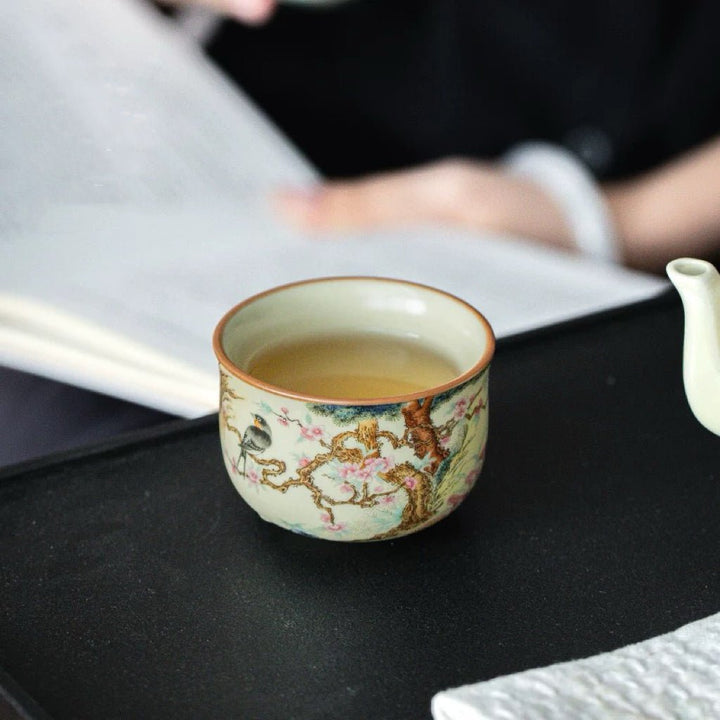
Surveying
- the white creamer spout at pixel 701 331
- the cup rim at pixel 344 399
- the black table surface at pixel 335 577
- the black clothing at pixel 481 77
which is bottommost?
the black clothing at pixel 481 77

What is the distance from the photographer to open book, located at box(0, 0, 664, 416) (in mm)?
501

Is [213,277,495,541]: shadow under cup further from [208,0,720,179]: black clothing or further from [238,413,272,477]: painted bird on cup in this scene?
[208,0,720,179]: black clothing

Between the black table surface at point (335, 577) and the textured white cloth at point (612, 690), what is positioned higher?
the textured white cloth at point (612, 690)

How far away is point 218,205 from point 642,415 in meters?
0.34

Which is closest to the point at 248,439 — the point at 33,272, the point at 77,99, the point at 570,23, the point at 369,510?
the point at 369,510

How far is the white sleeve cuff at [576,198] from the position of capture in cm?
69

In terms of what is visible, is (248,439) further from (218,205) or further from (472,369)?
(218,205)

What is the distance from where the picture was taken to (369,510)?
322 millimetres

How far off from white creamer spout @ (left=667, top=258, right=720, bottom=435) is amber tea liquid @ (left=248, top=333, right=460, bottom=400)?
0.25 ft

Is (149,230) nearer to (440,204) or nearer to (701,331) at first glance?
(440,204)

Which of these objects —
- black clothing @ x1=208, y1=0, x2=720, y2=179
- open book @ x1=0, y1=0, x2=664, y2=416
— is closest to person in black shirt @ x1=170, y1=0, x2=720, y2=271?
black clothing @ x1=208, y1=0, x2=720, y2=179

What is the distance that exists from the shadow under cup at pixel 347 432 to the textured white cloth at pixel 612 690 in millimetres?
72

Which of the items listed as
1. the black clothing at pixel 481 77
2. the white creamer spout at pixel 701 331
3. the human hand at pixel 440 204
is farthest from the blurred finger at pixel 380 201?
the white creamer spout at pixel 701 331

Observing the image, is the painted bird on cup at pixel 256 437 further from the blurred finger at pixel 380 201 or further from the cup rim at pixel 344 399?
the blurred finger at pixel 380 201
